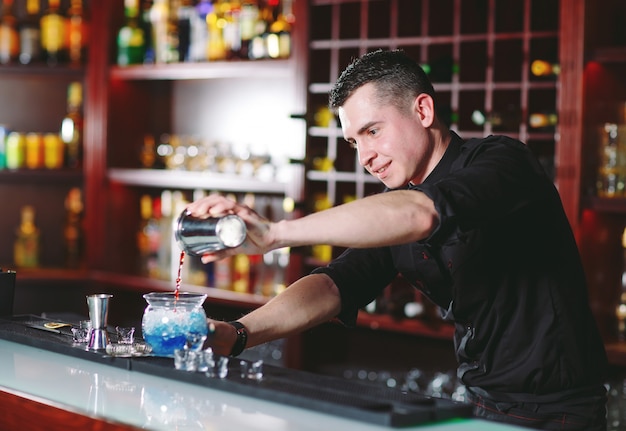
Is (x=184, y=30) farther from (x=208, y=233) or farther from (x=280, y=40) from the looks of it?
(x=208, y=233)

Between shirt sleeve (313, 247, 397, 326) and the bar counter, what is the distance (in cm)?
59

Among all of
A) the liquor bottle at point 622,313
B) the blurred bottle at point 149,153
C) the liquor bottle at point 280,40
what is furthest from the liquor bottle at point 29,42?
the liquor bottle at point 622,313

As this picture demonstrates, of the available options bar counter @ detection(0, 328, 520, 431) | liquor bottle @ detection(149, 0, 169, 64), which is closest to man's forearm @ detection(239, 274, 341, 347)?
bar counter @ detection(0, 328, 520, 431)

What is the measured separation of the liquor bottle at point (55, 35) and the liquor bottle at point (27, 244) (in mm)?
779

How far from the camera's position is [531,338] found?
2006mm

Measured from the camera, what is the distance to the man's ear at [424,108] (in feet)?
6.86

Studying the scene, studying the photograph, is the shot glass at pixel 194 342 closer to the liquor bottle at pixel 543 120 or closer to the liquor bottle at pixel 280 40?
the liquor bottle at pixel 543 120

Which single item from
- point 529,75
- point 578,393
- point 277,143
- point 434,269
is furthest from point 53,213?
point 578,393

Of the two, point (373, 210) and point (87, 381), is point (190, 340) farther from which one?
point (373, 210)

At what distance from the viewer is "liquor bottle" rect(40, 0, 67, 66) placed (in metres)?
4.73

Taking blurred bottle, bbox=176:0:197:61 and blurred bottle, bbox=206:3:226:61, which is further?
blurred bottle, bbox=176:0:197:61

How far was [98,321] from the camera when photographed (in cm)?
207

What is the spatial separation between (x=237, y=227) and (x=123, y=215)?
10.3 feet

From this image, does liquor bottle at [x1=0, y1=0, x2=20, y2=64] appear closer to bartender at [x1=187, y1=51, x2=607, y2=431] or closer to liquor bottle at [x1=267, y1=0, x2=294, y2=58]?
liquor bottle at [x1=267, y1=0, x2=294, y2=58]
